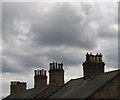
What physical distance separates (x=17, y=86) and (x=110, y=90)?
3407 centimetres

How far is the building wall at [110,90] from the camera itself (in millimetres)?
30427

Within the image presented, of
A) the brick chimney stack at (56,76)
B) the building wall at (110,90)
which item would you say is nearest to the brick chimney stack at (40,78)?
the brick chimney stack at (56,76)

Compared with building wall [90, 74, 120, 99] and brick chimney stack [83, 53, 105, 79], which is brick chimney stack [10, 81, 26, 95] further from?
building wall [90, 74, 120, 99]

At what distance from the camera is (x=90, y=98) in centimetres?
3012

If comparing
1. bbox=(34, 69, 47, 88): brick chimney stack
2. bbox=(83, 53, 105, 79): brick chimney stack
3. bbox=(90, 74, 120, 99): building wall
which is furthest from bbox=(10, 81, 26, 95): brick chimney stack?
bbox=(90, 74, 120, 99): building wall

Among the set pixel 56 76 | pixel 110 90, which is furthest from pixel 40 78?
pixel 110 90

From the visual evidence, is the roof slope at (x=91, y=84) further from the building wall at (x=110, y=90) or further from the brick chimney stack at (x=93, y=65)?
the brick chimney stack at (x=93, y=65)

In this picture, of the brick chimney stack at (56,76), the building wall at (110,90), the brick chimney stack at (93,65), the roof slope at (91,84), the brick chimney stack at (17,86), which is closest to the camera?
the building wall at (110,90)

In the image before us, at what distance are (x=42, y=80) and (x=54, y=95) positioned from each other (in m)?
12.6

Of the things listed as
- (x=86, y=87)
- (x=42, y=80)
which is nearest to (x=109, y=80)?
(x=86, y=87)

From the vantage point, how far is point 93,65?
126 feet

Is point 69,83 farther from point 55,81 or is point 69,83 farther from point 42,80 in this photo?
point 42,80

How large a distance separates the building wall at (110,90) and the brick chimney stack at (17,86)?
32407 millimetres

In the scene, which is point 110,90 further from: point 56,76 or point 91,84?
point 56,76
